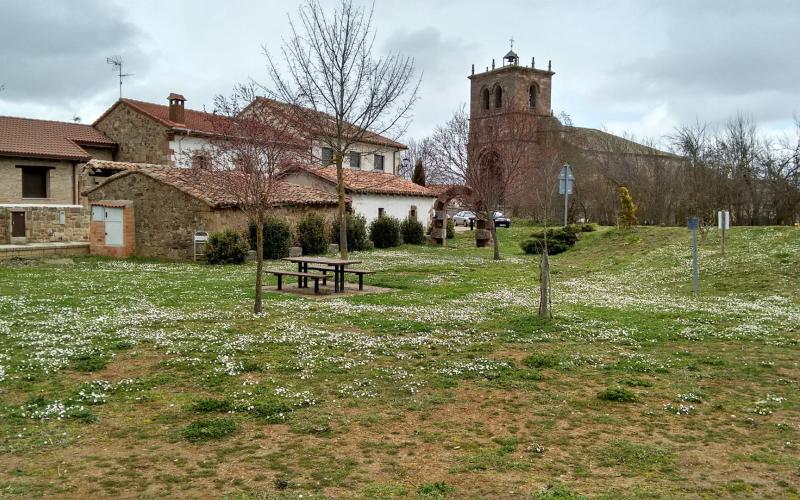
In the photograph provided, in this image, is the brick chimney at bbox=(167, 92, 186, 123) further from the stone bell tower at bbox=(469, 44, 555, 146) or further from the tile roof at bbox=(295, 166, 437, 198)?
the stone bell tower at bbox=(469, 44, 555, 146)

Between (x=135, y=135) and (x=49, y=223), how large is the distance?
33.3 ft

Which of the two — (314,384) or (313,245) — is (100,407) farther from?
(313,245)

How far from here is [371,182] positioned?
3897 cm

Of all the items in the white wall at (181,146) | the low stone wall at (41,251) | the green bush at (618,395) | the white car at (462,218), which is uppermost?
the white wall at (181,146)

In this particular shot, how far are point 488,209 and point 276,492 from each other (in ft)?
86.9

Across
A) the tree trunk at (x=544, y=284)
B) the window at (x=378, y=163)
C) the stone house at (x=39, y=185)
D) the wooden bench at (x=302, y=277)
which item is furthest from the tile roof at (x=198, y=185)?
the window at (x=378, y=163)

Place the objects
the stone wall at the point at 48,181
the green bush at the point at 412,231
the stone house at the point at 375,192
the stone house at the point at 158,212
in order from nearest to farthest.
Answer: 1. the stone house at the point at 158,212
2. the stone wall at the point at 48,181
3. the stone house at the point at 375,192
4. the green bush at the point at 412,231

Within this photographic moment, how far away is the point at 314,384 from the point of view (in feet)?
27.2

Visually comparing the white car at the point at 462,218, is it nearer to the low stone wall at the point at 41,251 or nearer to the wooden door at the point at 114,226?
the wooden door at the point at 114,226

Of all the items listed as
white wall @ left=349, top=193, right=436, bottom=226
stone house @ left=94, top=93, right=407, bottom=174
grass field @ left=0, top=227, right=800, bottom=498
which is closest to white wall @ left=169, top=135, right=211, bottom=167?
stone house @ left=94, top=93, right=407, bottom=174

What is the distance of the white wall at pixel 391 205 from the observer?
122 ft

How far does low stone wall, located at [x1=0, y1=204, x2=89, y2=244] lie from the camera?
30766 millimetres

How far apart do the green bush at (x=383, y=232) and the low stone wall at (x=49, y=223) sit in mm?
15167

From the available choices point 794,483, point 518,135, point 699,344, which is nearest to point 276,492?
point 794,483
